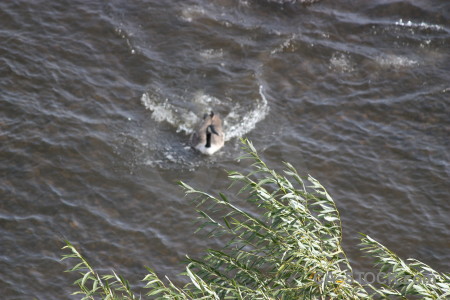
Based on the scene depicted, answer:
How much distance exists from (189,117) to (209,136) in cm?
134

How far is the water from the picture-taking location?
10328 millimetres

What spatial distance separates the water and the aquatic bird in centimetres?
21

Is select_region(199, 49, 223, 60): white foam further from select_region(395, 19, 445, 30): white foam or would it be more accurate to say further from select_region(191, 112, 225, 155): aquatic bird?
select_region(395, 19, 445, 30): white foam

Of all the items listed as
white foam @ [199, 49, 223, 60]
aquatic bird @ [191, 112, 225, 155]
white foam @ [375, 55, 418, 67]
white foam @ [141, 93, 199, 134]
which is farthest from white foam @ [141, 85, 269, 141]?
white foam @ [375, 55, 418, 67]

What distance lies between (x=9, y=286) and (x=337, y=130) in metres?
7.03

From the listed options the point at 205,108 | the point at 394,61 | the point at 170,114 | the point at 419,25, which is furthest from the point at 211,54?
the point at 419,25

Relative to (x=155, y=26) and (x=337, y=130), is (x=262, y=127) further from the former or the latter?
(x=155, y=26)

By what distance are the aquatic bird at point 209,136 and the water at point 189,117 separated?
0.21m

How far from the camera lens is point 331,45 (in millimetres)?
15000

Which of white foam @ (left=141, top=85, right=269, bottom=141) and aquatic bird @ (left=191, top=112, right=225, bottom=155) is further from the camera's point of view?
white foam @ (left=141, top=85, right=269, bottom=141)

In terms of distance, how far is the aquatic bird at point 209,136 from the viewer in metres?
12.0

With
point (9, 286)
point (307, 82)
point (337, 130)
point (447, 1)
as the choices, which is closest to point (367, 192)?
point (337, 130)

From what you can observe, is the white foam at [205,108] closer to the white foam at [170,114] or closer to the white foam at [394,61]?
the white foam at [170,114]

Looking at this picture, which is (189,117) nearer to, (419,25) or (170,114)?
(170,114)
